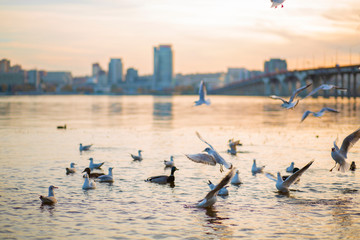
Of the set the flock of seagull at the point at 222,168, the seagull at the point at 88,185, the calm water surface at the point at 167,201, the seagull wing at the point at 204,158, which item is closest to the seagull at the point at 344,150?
the flock of seagull at the point at 222,168

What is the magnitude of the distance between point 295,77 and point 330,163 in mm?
162437

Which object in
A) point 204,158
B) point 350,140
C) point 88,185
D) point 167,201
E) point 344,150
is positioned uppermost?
point 350,140

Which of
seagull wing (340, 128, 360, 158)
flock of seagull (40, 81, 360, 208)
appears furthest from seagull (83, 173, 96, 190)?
seagull wing (340, 128, 360, 158)

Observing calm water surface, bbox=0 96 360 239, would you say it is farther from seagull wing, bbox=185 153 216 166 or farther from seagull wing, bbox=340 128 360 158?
seagull wing, bbox=340 128 360 158

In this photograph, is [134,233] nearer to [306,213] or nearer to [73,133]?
[306,213]

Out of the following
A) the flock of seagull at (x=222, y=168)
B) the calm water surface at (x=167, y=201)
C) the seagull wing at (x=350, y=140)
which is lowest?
the calm water surface at (x=167, y=201)

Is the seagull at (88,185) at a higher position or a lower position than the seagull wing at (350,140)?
lower

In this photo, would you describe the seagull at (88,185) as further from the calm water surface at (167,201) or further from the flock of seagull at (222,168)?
the calm water surface at (167,201)

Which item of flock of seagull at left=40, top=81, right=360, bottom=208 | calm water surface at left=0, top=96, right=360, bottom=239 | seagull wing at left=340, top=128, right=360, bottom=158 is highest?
seagull wing at left=340, top=128, right=360, bottom=158

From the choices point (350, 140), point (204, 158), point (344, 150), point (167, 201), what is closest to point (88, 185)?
point (167, 201)

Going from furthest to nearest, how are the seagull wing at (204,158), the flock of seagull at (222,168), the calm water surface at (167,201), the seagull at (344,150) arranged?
the seagull at (344,150) → the seagull wing at (204,158) → the flock of seagull at (222,168) → the calm water surface at (167,201)

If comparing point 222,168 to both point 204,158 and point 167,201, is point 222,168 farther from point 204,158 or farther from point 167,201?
point 167,201

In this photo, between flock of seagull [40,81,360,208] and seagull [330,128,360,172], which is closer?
flock of seagull [40,81,360,208]

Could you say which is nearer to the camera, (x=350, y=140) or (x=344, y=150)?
(x=350, y=140)
